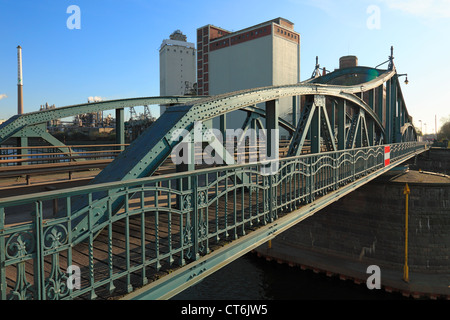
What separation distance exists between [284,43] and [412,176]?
137 ft

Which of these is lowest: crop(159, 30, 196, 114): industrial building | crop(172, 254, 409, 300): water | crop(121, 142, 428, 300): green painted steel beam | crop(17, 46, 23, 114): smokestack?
crop(172, 254, 409, 300): water

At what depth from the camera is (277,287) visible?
17.9 m

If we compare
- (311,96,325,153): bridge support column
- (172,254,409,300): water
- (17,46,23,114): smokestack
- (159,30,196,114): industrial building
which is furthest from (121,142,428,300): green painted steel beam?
(159,30,196,114): industrial building

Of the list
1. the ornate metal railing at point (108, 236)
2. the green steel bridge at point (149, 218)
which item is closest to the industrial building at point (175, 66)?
the green steel bridge at point (149, 218)

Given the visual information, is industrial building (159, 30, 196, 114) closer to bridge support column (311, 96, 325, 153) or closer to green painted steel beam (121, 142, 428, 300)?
bridge support column (311, 96, 325, 153)

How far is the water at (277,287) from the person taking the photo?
1670 cm

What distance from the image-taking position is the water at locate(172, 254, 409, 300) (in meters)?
16.7

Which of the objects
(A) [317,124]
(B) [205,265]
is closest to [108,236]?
(B) [205,265]

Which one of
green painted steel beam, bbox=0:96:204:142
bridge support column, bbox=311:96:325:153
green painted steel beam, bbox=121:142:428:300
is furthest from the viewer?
bridge support column, bbox=311:96:325:153

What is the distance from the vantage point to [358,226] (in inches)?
727

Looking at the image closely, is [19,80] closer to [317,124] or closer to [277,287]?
[277,287]

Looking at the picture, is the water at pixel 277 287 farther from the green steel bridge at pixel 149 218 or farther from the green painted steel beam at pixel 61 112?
the green painted steel beam at pixel 61 112
